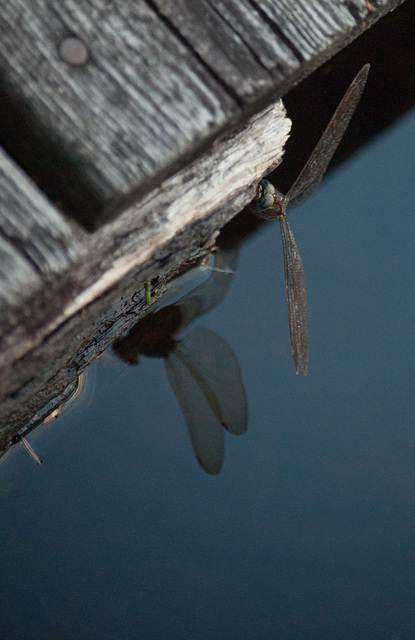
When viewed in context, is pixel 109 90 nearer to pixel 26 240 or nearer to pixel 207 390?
pixel 26 240

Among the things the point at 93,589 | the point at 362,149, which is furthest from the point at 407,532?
the point at 362,149

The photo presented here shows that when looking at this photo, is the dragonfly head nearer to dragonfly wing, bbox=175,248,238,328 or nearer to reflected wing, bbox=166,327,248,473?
dragonfly wing, bbox=175,248,238,328

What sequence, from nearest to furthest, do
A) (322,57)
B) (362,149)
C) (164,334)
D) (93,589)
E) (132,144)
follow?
(132,144)
(322,57)
(93,589)
(164,334)
(362,149)

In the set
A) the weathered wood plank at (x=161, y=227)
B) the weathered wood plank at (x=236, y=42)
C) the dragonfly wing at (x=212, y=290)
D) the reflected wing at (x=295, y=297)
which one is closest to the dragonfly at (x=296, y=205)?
the reflected wing at (x=295, y=297)

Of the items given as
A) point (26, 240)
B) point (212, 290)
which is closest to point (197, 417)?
point (212, 290)

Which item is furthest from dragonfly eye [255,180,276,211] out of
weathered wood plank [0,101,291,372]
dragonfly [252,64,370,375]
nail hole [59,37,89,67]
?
nail hole [59,37,89,67]

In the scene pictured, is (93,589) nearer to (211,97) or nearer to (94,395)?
(94,395)
